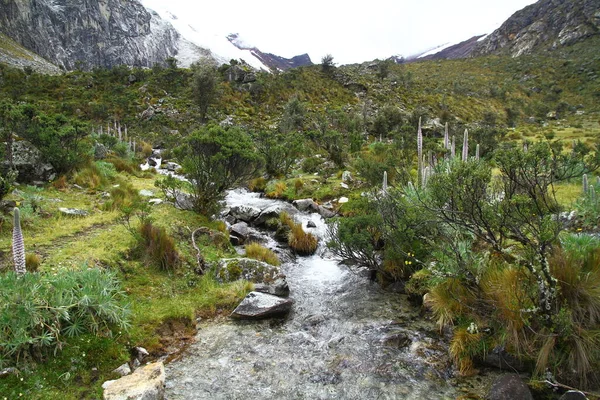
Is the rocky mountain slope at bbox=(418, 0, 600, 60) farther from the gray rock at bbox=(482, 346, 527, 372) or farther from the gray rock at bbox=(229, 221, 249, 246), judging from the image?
the gray rock at bbox=(482, 346, 527, 372)

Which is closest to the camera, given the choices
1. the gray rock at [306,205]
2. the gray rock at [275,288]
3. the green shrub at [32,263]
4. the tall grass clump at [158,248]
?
the green shrub at [32,263]

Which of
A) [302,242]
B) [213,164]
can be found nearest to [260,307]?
[302,242]

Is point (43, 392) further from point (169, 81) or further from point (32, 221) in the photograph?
point (169, 81)

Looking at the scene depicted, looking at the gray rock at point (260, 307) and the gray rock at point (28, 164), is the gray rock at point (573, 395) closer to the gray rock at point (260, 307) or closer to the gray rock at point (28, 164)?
the gray rock at point (260, 307)

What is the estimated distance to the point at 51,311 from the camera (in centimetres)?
589

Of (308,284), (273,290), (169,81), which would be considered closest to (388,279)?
(308,284)

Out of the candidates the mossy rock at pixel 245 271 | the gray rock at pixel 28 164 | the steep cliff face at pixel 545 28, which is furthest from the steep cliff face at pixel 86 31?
the steep cliff face at pixel 545 28

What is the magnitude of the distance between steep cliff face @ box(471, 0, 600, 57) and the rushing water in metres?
114

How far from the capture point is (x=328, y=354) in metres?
7.42

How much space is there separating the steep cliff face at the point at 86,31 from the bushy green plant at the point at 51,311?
10447 centimetres

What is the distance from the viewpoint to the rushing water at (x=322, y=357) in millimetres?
6176

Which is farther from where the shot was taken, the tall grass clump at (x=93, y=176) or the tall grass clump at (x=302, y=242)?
the tall grass clump at (x=93, y=176)

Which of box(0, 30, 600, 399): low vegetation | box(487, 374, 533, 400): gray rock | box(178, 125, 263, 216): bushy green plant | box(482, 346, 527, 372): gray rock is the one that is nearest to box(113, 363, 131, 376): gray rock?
box(0, 30, 600, 399): low vegetation

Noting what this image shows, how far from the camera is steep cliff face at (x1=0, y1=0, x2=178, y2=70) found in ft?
352
